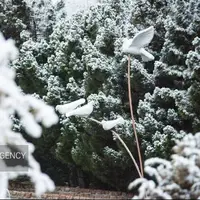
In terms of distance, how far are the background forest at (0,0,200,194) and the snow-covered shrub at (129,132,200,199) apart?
2233 mm

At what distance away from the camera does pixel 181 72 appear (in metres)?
6.10

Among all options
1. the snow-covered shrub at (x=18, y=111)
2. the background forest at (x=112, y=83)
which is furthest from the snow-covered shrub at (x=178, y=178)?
the background forest at (x=112, y=83)

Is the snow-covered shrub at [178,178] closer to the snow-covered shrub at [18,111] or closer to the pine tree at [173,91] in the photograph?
the snow-covered shrub at [18,111]

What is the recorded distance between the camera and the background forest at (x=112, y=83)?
5801 millimetres

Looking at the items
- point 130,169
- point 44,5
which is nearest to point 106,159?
point 130,169

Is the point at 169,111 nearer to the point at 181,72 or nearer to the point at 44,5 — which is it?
the point at 181,72

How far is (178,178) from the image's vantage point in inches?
118

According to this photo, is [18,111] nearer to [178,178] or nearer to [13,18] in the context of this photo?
[178,178]

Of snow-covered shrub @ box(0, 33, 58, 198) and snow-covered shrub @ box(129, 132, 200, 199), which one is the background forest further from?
snow-covered shrub @ box(0, 33, 58, 198)

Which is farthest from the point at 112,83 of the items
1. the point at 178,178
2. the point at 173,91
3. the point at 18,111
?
the point at 18,111

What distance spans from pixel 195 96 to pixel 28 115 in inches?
122

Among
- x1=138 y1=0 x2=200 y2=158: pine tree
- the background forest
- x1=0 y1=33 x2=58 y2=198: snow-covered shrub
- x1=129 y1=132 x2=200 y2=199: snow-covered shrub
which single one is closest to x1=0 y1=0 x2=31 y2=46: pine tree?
the background forest

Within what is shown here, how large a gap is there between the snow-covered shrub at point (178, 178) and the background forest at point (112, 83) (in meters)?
2.23

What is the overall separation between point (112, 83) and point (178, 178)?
3.55 m
